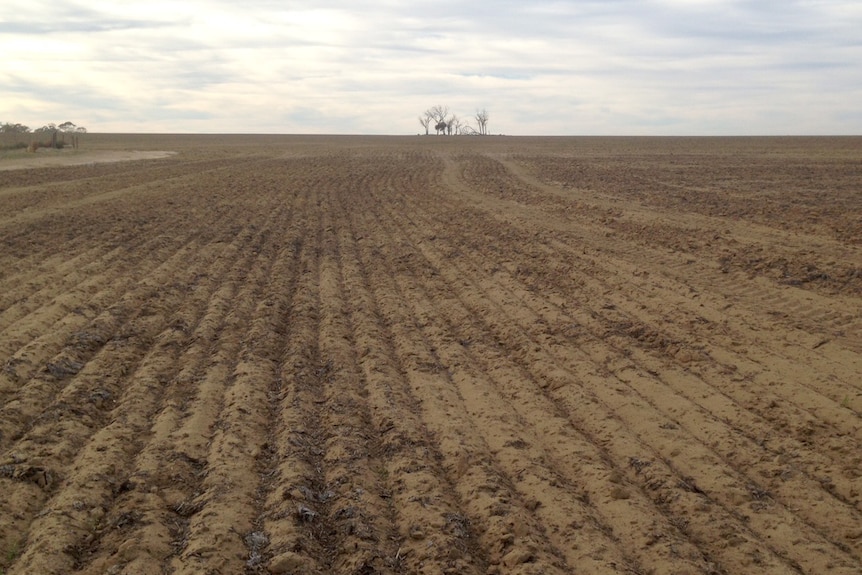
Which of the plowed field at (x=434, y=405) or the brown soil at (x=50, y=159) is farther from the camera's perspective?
the brown soil at (x=50, y=159)

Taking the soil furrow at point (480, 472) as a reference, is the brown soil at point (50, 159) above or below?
above

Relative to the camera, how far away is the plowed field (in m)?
4.06

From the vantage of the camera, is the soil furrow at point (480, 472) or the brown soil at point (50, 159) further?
the brown soil at point (50, 159)

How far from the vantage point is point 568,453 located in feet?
16.8

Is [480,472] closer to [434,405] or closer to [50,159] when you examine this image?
[434,405]

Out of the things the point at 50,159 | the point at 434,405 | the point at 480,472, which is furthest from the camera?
the point at 50,159

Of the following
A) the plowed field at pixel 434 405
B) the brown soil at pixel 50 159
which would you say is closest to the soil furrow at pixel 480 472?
the plowed field at pixel 434 405

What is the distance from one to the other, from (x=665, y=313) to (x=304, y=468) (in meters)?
5.09

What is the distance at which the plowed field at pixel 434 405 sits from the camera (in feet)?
13.3

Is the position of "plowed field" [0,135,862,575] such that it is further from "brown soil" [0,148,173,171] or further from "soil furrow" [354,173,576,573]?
"brown soil" [0,148,173,171]

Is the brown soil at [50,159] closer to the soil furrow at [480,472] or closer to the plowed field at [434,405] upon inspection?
the plowed field at [434,405]

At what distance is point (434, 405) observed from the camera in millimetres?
5977

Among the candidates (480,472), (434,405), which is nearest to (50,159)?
(434,405)

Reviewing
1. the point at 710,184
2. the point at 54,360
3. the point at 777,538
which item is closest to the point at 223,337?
the point at 54,360
